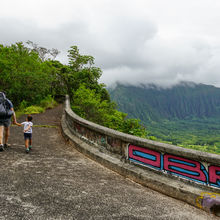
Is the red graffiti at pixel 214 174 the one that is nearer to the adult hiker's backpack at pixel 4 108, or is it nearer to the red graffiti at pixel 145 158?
the red graffiti at pixel 145 158

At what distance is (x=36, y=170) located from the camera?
3.85 m

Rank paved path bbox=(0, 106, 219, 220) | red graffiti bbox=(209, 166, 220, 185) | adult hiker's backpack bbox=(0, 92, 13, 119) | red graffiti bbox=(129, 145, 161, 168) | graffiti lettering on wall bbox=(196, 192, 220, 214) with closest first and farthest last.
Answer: paved path bbox=(0, 106, 219, 220) < graffiti lettering on wall bbox=(196, 192, 220, 214) < red graffiti bbox=(209, 166, 220, 185) < red graffiti bbox=(129, 145, 161, 168) < adult hiker's backpack bbox=(0, 92, 13, 119)

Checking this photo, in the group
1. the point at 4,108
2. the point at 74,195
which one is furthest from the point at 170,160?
the point at 4,108

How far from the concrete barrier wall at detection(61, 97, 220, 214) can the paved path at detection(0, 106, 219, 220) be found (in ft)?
1.30

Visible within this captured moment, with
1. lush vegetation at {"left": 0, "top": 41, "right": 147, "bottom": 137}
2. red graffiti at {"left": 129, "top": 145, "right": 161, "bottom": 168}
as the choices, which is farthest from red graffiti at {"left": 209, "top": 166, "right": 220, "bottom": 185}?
lush vegetation at {"left": 0, "top": 41, "right": 147, "bottom": 137}

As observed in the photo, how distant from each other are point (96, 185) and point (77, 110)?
1279 centimetres

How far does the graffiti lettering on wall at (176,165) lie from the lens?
297cm

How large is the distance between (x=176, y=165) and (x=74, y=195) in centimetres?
190

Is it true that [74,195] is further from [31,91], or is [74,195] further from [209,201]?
[31,91]

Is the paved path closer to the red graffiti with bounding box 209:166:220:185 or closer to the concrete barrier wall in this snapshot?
the concrete barrier wall

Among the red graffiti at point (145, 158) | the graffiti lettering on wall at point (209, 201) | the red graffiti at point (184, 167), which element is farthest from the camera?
the red graffiti at point (145, 158)

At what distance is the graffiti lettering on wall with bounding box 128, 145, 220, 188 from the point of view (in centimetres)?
297

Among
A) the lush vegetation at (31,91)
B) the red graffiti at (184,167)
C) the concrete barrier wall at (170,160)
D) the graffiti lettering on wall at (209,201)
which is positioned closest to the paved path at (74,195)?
the graffiti lettering on wall at (209,201)

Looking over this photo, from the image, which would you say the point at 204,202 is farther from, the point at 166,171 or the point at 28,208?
the point at 28,208
